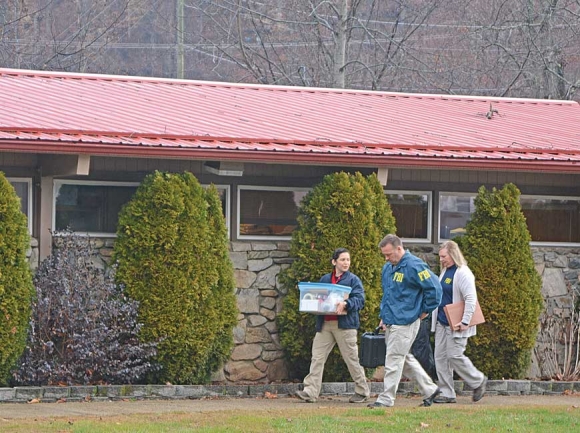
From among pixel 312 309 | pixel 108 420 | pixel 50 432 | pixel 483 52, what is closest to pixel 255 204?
pixel 312 309

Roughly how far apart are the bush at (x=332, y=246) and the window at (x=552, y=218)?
2.16m

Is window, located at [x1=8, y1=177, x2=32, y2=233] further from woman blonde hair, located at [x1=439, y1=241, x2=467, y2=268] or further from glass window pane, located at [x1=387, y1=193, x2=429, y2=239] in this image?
woman blonde hair, located at [x1=439, y1=241, x2=467, y2=268]

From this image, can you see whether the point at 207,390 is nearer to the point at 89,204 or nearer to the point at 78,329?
the point at 78,329

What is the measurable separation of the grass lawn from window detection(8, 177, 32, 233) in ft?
10.2

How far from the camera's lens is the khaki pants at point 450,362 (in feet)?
35.7

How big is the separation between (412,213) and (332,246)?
4.63 ft

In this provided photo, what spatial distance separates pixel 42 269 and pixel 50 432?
3280 millimetres

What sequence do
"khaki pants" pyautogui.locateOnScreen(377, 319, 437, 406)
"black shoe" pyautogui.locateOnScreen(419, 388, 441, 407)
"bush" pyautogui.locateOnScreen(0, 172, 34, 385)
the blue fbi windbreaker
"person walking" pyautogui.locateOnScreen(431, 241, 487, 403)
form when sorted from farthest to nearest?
1. "person walking" pyautogui.locateOnScreen(431, 241, 487, 403)
2. "bush" pyautogui.locateOnScreen(0, 172, 34, 385)
3. "black shoe" pyautogui.locateOnScreen(419, 388, 441, 407)
4. "khaki pants" pyautogui.locateOnScreen(377, 319, 437, 406)
5. the blue fbi windbreaker

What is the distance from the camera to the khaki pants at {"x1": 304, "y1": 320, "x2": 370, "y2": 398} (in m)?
11.0

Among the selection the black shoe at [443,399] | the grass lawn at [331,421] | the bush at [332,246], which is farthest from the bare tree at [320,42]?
the grass lawn at [331,421]

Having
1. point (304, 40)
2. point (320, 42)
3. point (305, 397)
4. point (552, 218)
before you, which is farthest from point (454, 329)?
point (304, 40)

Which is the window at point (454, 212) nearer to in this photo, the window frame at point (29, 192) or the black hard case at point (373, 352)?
the black hard case at point (373, 352)

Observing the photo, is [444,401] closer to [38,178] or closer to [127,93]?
[38,178]

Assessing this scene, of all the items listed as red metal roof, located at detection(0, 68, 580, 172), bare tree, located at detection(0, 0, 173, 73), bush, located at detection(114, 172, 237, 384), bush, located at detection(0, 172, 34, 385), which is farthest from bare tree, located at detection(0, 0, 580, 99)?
bush, located at detection(0, 172, 34, 385)
